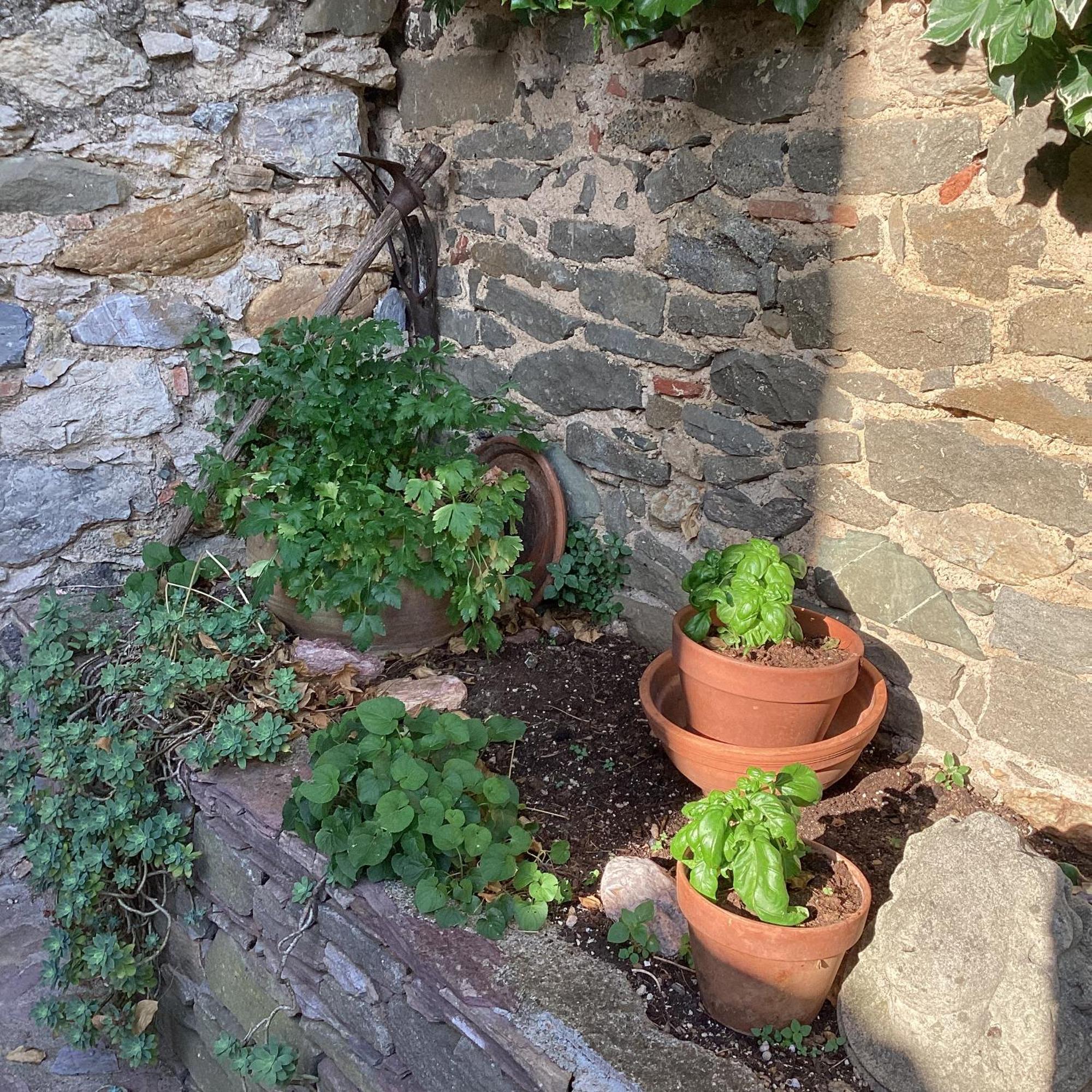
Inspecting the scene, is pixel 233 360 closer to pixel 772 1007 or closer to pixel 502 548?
pixel 502 548

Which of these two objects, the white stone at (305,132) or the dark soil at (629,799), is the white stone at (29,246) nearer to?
the white stone at (305,132)

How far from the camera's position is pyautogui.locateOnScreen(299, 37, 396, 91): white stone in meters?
3.09

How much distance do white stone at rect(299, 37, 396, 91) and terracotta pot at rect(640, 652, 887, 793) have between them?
215 centimetres

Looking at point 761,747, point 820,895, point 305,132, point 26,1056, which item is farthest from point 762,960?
point 305,132

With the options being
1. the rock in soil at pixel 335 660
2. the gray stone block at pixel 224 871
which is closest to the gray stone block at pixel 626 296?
the rock in soil at pixel 335 660

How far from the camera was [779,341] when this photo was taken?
241cm

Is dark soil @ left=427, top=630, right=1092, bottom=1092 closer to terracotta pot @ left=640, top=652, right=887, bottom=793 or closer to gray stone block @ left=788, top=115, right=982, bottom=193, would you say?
terracotta pot @ left=640, top=652, right=887, bottom=793

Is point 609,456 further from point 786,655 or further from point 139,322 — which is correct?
point 139,322

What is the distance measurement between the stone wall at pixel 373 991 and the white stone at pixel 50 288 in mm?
1496

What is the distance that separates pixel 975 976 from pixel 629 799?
0.94 metres

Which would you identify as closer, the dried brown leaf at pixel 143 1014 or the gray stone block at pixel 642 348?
the gray stone block at pixel 642 348

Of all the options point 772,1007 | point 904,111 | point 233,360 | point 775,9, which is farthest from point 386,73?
point 772,1007

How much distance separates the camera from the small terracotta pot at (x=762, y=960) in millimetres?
1632

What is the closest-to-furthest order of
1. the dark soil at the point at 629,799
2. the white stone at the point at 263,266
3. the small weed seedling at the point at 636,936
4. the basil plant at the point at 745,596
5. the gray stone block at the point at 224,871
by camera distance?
the dark soil at the point at 629,799
the small weed seedling at the point at 636,936
the basil plant at the point at 745,596
the gray stone block at the point at 224,871
the white stone at the point at 263,266
